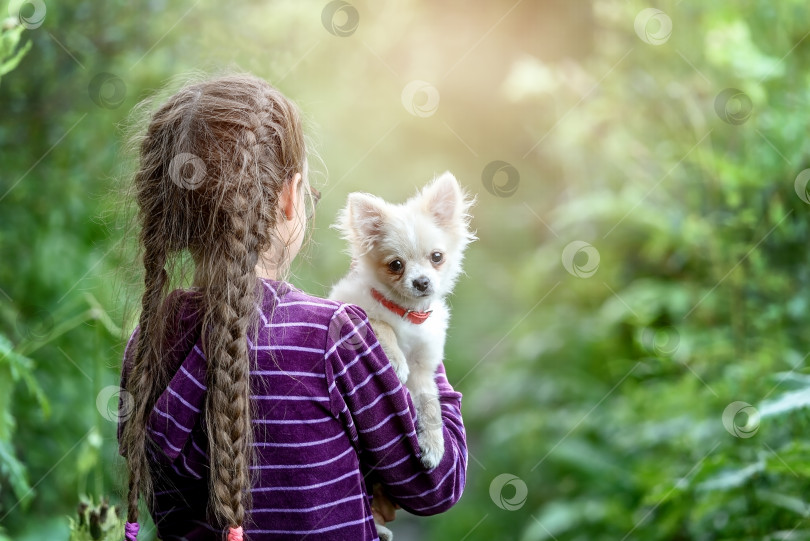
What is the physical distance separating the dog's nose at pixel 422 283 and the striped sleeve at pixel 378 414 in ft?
1.02

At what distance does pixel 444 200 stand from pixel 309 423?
29.1 inches

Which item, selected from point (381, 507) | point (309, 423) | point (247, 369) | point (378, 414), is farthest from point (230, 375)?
point (381, 507)

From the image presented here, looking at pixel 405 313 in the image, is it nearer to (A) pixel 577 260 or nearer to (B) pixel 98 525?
(B) pixel 98 525

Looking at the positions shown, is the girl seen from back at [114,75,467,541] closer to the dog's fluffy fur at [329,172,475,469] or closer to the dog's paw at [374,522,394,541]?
the dog's paw at [374,522,394,541]

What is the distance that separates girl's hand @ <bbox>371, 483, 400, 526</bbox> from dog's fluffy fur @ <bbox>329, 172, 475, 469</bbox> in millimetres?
183

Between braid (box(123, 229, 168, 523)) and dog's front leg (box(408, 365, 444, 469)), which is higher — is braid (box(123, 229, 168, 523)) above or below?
below

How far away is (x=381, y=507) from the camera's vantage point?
1575 millimetres

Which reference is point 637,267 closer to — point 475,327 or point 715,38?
point 715,38

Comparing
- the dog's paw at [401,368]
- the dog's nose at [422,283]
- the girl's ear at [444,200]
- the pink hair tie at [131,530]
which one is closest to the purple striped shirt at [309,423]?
the pink hair tie at [131,530]

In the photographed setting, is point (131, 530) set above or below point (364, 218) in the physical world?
below

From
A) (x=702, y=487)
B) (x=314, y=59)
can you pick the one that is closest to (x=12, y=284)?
(x=314, y=59)

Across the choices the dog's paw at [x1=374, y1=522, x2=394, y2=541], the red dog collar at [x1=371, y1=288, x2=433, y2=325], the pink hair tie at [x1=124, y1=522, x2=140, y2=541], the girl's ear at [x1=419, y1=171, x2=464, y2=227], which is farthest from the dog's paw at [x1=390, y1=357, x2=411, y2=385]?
the pink hair tie at [x1=124, y1=522, x2=140, y2=541]

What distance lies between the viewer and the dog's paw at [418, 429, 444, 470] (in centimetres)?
142

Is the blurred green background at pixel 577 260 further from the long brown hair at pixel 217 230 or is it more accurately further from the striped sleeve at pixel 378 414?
the striped sleeve at pixel 378 414
